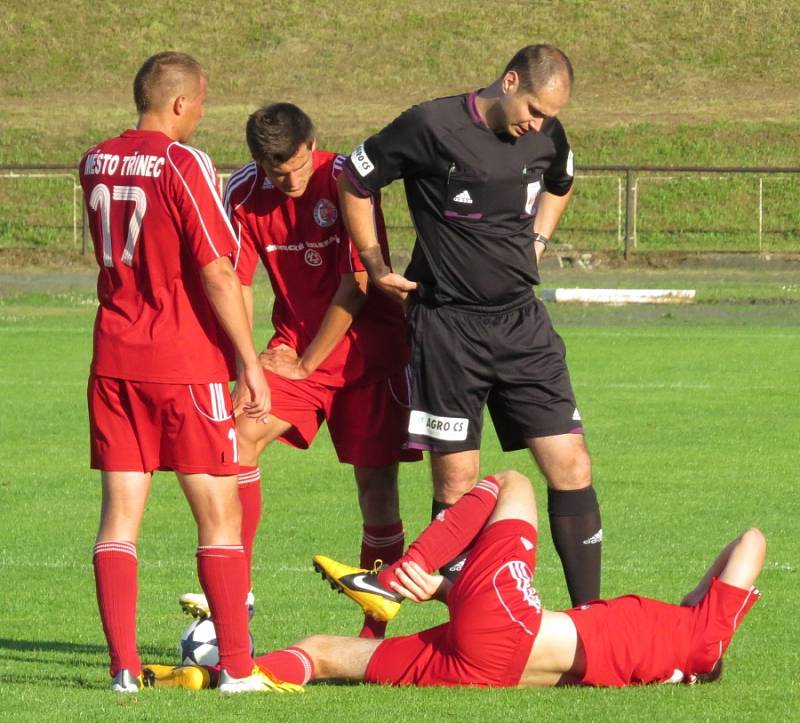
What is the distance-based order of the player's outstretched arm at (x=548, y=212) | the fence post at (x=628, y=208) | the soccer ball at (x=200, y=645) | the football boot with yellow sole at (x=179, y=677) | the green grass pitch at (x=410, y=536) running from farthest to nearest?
the fence post at (x=628, y=208), the player's outstretched arm at (x=548, y=212), the soccer ball at (x=200, y=645), the football boot with yellow sole at (x=179, y=677), the green grass pitch at (x=410, y=536)

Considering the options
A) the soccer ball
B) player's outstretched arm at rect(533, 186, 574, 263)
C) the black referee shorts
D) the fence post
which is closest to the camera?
the soccer ball

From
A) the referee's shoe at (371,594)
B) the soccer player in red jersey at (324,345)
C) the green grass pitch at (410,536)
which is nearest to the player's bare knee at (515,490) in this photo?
the referee's shoe at (371,594)

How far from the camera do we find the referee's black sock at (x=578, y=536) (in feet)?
A: 21.4

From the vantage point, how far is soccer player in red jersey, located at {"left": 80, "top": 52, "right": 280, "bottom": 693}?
544 cm

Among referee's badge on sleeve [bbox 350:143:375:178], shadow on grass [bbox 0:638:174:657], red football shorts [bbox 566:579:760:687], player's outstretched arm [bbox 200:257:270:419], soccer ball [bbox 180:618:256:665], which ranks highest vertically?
referee's badge on sleeve [bbox 350:143:375:178]

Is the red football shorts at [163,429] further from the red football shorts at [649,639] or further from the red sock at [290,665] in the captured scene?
the red football shorts at [649,639]

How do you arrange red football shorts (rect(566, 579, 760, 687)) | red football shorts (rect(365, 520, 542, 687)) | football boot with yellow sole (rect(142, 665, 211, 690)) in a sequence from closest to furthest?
red football shorts (rect(365, 520, 542, 687)), red football shorts (rect(566, 579, 760, 687)), football boot with yellow sole (rect(142, 665, 211, 690))

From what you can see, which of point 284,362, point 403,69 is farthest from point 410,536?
point 403,69

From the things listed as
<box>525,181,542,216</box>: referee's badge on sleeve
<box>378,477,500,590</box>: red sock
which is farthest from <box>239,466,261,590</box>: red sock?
<box>525,181,542,216</box>: referee's badge on sleeve

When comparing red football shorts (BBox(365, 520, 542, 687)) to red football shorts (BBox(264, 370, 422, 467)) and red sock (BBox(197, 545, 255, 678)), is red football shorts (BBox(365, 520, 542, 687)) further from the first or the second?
red football shorts (BBox(264, 370, 422, 467))

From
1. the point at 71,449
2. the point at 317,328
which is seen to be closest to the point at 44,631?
the point at 317,328

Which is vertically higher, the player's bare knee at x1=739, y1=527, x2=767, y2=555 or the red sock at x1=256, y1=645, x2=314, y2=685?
the player's bare knee at x1=739, y1=527, x2=767, y2=555

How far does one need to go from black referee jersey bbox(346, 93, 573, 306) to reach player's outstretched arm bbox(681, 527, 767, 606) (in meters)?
1.38

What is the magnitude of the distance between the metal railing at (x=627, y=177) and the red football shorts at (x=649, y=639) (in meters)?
26.2
